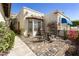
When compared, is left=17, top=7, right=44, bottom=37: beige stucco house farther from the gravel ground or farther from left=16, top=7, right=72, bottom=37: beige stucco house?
the gravel ground

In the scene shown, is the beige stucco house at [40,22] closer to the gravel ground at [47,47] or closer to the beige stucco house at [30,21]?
the beige stucco house at [30,21]

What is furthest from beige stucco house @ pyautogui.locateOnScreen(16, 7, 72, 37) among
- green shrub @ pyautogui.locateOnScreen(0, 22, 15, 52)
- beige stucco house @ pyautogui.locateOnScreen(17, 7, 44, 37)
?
green shrub @ pyautogui.locateOnScreen(0, 22, 15, 52)

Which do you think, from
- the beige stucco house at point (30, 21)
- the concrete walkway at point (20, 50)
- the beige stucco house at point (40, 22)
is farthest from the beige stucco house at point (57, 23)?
the concrete walkway at point (20, 50)

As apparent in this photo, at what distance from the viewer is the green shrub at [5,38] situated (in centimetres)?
442

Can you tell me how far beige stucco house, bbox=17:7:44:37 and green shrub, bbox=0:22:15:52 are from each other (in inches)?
10.6

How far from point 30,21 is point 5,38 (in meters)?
0.56

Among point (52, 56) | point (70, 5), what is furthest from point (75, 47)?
point (70, 5)

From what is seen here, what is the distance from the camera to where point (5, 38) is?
14.6ft

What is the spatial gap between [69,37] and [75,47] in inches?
8.4

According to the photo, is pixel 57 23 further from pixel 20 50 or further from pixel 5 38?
pixel 5 38

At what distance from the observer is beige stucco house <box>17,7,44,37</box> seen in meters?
4.59

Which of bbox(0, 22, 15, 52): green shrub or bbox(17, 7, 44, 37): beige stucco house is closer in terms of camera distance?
bbox(0, 22, 15, 52): green shrub

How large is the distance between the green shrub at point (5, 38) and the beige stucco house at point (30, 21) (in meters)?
0.27

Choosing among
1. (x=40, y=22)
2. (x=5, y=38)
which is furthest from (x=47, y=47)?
(x=5, y=38)
